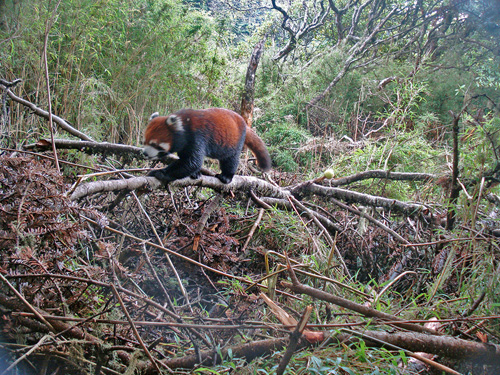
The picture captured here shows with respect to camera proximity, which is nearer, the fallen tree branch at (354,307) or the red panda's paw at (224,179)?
the fallen tree branch at (354,307)

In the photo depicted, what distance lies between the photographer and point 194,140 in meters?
2.83

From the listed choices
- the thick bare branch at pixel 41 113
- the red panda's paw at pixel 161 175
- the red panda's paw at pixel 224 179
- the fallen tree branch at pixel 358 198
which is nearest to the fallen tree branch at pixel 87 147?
the thick bare branch at pixel 41 113

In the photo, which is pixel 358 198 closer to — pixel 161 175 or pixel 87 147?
pixel 161 175

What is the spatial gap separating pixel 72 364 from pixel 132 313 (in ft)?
2.19

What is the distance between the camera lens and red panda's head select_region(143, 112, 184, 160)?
8.78 ft

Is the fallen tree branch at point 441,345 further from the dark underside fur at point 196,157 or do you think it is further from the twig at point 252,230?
the dark underside fur at point 196,157

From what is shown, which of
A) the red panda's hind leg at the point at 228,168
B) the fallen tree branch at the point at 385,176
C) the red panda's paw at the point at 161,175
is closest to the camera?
the red panda's paw at the point at 161,175

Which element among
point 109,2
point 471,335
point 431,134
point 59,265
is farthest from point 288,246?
point 431,134

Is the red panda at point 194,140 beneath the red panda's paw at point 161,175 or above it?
above

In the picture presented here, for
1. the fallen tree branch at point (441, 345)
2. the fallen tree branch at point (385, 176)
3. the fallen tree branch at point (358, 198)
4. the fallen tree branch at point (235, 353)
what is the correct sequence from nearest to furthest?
the fallen tree branch at point (441, 345)
the fallen tree branch at point (235, 353)
the fallen tree branch at point (358, 198)
the fallen tree branch at point (385, 176)

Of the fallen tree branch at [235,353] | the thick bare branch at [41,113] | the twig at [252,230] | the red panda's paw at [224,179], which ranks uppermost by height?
the thick bare branch at [41,113]

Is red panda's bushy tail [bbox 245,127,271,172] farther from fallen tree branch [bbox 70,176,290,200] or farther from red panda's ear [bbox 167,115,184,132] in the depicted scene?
red panda's ear [bbox 167,115,184,132]

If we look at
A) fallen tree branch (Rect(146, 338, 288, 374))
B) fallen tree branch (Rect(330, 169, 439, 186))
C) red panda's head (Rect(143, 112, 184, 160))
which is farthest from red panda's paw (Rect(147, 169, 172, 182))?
fallen tree branch (Rect(330, 169, 439, 186))

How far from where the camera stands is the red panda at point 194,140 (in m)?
2.60
